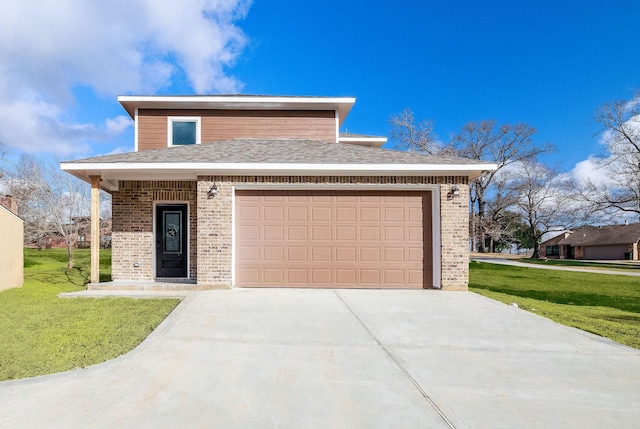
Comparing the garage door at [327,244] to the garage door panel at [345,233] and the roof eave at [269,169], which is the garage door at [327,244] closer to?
the garage door panel at [345,233]

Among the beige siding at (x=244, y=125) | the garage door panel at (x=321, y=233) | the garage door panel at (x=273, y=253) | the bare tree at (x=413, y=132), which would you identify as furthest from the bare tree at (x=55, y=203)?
the bare tree at (x=413, y=132)

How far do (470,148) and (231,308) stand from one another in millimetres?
33941

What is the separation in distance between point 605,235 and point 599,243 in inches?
67.2

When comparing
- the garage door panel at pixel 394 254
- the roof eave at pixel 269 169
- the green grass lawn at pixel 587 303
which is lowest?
the green grass lawn at pixel 587 303

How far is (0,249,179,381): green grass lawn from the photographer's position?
385 centimetres

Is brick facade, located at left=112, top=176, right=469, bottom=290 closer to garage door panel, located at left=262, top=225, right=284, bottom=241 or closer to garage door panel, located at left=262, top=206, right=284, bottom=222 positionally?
garage door panel, located at left=262, top=206, right=284, bottom=222

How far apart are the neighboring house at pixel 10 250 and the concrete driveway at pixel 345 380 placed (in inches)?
319

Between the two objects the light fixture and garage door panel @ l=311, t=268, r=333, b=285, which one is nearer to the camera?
the light fixture

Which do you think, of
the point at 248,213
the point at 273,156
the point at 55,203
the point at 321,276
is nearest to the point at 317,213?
the point at 321,276

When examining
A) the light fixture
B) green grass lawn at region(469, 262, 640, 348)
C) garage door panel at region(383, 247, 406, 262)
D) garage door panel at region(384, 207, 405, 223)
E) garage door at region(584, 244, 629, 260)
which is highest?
the light fixture

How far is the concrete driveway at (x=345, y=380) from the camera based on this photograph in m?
2.78

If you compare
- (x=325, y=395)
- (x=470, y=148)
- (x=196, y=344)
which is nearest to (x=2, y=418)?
(x=196, y=344)

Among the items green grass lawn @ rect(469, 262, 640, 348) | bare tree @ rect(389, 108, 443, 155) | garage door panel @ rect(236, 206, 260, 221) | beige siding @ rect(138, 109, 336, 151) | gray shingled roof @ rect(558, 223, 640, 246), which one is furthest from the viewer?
gray shingled roof @ rect(558, 223, 640, 246)

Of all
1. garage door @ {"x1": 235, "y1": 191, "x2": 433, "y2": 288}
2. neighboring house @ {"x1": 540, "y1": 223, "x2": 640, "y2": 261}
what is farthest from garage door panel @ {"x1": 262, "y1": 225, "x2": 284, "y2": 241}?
neighboring house @ {"x1": 540, "y1": 223, "x2": 640, "y2": 261}
